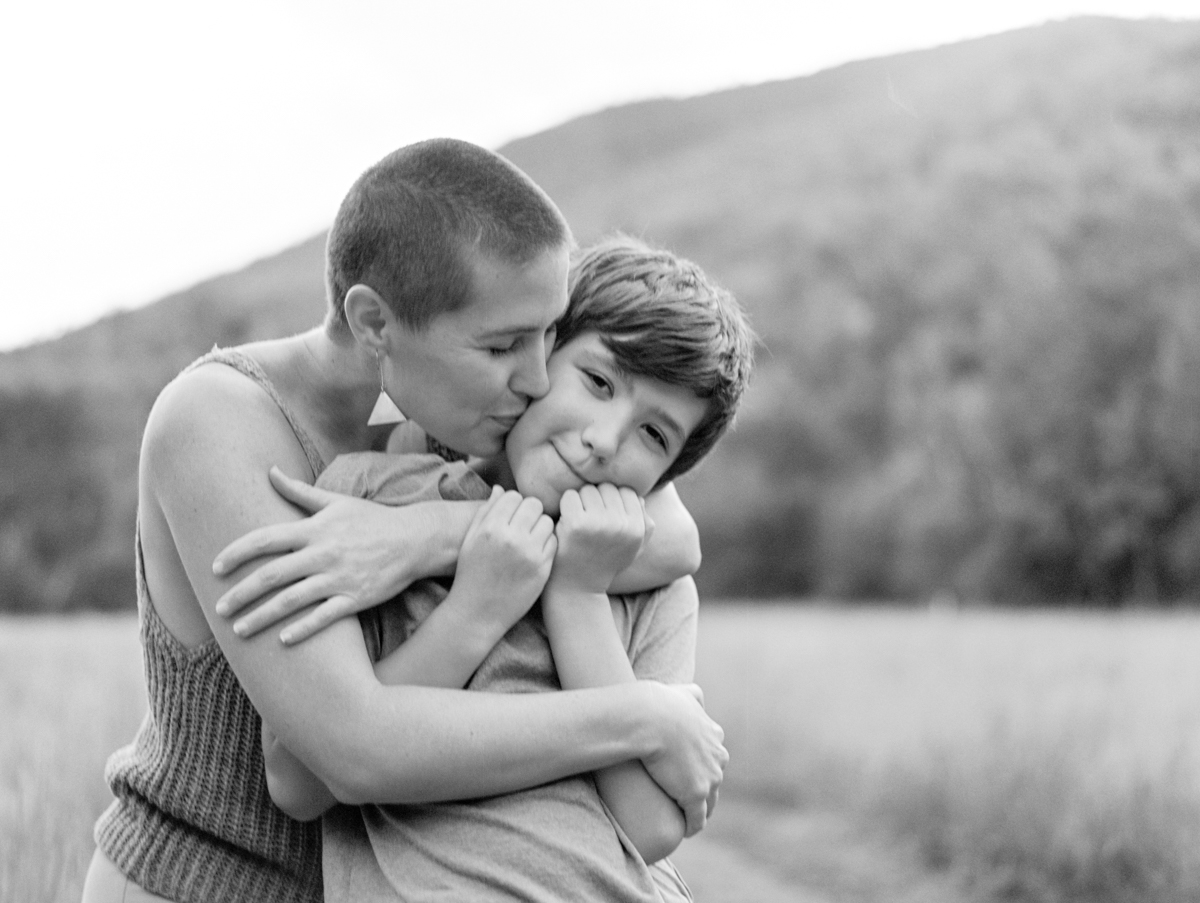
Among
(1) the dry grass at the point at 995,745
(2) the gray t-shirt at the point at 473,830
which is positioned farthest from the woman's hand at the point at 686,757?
(1) the dry grass at the point at 995,745

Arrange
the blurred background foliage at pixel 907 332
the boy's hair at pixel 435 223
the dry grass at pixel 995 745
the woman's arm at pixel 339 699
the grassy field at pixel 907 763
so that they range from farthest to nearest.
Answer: the blurred background foliage at pixel 907 332 → the dry grass at pixel 995 745 → the grassy field at pixel 907 763 → the boy's hair at pixel 435 223 → the woman's arm at pixel 339 699

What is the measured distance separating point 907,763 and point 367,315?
20.6 feet

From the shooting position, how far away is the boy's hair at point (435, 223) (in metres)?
2.24

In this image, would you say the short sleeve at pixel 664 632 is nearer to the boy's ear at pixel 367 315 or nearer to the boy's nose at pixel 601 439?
the boy's nose at pixel 601 439

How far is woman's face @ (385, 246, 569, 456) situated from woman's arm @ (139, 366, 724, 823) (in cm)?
25

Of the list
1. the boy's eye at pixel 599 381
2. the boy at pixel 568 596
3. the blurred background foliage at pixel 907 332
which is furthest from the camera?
the blurred background foliage at pixel 907 332

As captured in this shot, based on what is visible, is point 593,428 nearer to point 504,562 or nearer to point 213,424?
point 504,562

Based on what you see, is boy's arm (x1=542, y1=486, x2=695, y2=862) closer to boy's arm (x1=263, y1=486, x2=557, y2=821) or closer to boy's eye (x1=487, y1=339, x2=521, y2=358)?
boy's arm (x1=263, y1=486, x2=557, y2=821)

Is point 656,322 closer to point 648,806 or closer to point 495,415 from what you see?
point 495,415

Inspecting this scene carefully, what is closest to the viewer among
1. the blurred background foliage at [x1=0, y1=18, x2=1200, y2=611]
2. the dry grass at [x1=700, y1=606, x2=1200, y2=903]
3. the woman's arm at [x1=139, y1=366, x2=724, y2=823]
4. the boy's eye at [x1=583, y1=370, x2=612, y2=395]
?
the woman's arm at [x1=139, y1=366, x2=724, y2=823]

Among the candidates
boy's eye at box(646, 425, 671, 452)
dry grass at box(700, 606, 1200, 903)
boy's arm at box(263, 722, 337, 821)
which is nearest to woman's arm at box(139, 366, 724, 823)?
boy's arm at box(263, 722, 337, 821)

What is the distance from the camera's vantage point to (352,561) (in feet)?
6.97

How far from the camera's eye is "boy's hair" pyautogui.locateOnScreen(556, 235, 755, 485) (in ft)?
8.22

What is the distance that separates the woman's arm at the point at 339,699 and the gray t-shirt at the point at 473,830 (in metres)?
0.08
